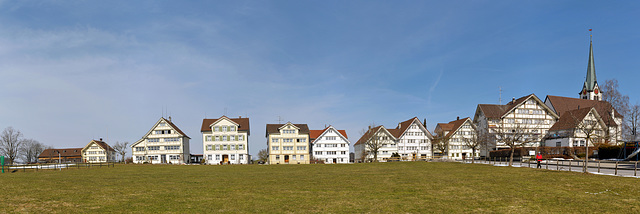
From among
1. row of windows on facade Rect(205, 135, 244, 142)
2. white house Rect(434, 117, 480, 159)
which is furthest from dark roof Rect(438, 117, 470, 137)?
row of windows on facade Rect(205, 135, 244, 142)

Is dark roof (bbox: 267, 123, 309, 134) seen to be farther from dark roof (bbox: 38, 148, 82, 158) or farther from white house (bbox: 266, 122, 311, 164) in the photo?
dark roof (bbox: 38, 148, 82, 158)

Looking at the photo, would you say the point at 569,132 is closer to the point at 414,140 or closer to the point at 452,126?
the point at 452,126

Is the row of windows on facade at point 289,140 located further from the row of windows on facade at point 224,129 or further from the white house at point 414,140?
the white house at point 414,140

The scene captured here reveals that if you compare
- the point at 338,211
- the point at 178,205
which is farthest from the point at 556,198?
the point at 178,205

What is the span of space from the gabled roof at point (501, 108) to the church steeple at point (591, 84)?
41.6 meters

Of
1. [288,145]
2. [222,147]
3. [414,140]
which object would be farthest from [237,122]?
[414,140]

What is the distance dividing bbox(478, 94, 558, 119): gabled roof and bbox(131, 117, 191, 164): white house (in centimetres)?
7240

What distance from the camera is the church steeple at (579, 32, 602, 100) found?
118125 mm

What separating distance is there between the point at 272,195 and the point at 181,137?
81.7m

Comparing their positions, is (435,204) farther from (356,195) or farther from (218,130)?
(218,130)

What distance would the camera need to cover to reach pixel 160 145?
9425 cm

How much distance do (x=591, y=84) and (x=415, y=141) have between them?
6383 centimetres

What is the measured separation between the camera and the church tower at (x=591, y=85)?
118 m

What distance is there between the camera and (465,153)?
9638cm
